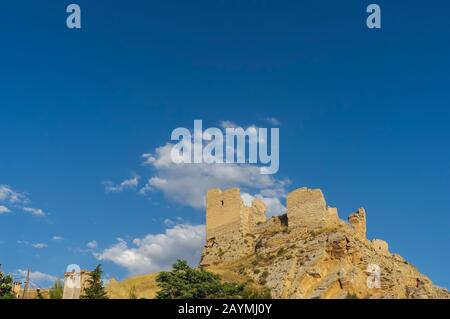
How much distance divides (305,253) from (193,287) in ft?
36.6

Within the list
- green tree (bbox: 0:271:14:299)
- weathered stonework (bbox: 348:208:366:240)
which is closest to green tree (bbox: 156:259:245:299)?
green tree (bbox: 0:271:14:299)

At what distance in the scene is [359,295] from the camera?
40375mm

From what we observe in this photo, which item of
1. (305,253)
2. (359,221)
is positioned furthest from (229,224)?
(359,221)

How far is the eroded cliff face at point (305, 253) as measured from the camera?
138 feet

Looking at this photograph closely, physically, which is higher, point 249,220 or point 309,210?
point 249,220

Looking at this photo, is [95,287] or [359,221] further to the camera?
[359,221]

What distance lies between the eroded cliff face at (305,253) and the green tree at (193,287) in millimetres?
4879

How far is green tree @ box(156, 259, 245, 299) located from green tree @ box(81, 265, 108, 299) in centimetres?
394

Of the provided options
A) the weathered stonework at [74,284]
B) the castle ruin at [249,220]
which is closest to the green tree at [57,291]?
the weathered stonework at [74,284]

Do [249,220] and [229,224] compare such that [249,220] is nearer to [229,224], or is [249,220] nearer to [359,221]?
[229,224]

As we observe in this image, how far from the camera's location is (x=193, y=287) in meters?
38.9

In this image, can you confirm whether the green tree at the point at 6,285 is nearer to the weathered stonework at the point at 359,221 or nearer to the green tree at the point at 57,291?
the green tree at the point at 57,291
